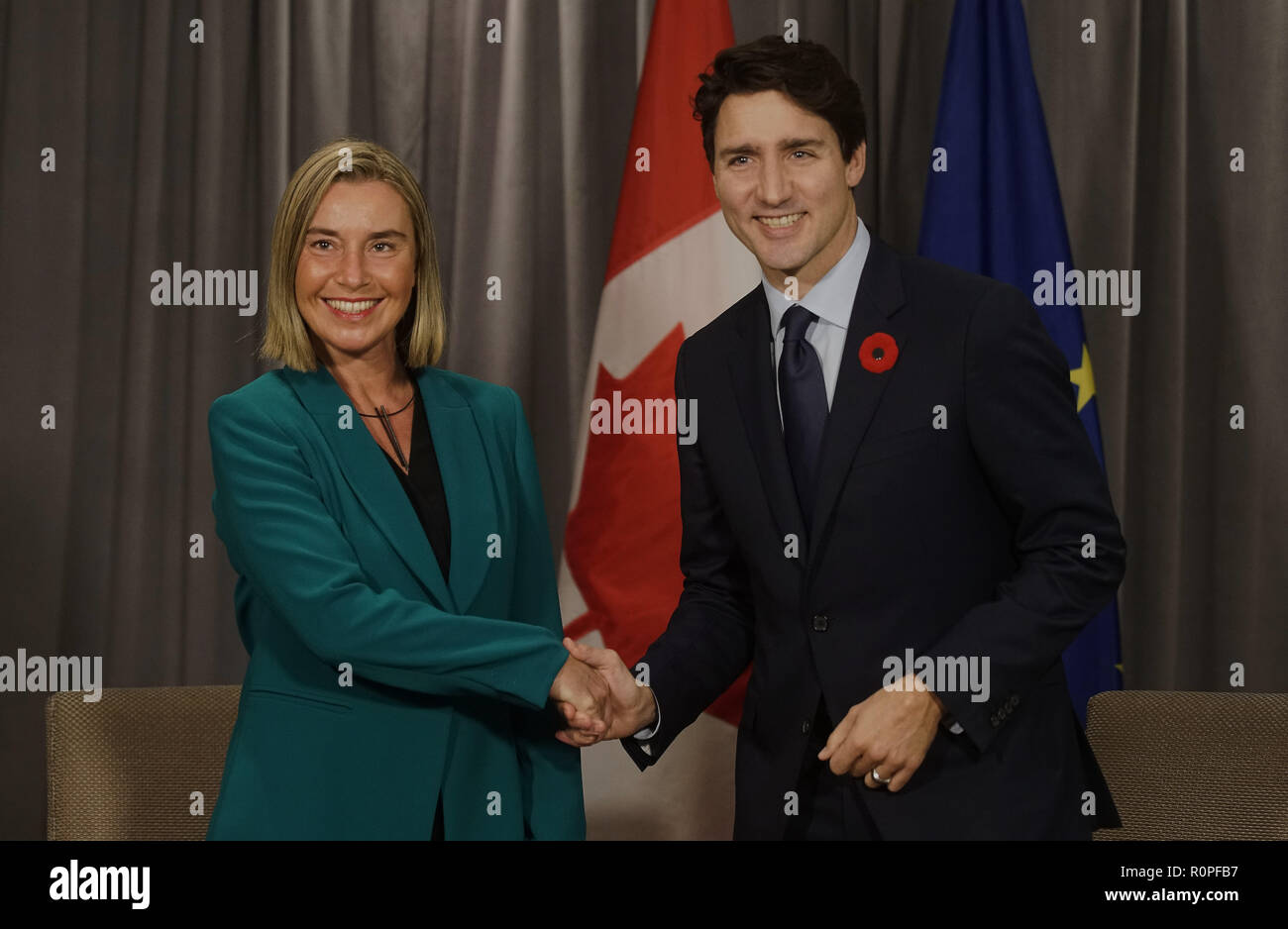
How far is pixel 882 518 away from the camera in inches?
78.0

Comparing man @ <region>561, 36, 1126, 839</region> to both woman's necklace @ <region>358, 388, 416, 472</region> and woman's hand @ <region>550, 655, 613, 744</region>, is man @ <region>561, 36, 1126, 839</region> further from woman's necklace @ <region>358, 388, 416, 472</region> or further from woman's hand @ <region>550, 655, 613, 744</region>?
woman's necklace @ <region>358, 388, 416, 472</region>

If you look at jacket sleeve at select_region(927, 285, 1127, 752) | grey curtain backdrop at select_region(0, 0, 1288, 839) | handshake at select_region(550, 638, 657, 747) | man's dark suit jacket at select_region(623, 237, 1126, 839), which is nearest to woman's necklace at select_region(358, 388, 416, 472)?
handshake at select_region(550, 638, 657, 747)

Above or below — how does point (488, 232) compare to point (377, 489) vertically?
above

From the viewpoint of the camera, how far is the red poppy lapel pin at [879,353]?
203 cm

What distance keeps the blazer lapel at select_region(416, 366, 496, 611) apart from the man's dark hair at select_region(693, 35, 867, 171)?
74 centimetres

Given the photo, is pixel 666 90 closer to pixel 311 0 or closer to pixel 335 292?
pixel 311 0

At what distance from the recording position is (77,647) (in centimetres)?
389

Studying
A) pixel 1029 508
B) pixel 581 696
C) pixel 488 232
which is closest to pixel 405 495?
pixel 581 696

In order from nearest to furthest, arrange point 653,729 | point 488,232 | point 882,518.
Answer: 1. point 882,518
2. point 653,729
3. point 488,232

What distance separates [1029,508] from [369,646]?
1.08 meters

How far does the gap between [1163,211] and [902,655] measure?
2645mm

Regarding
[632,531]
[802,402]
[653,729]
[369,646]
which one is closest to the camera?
[369,646]

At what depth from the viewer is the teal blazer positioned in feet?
6.26

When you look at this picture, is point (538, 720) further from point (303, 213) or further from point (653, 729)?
point (303, 213)
